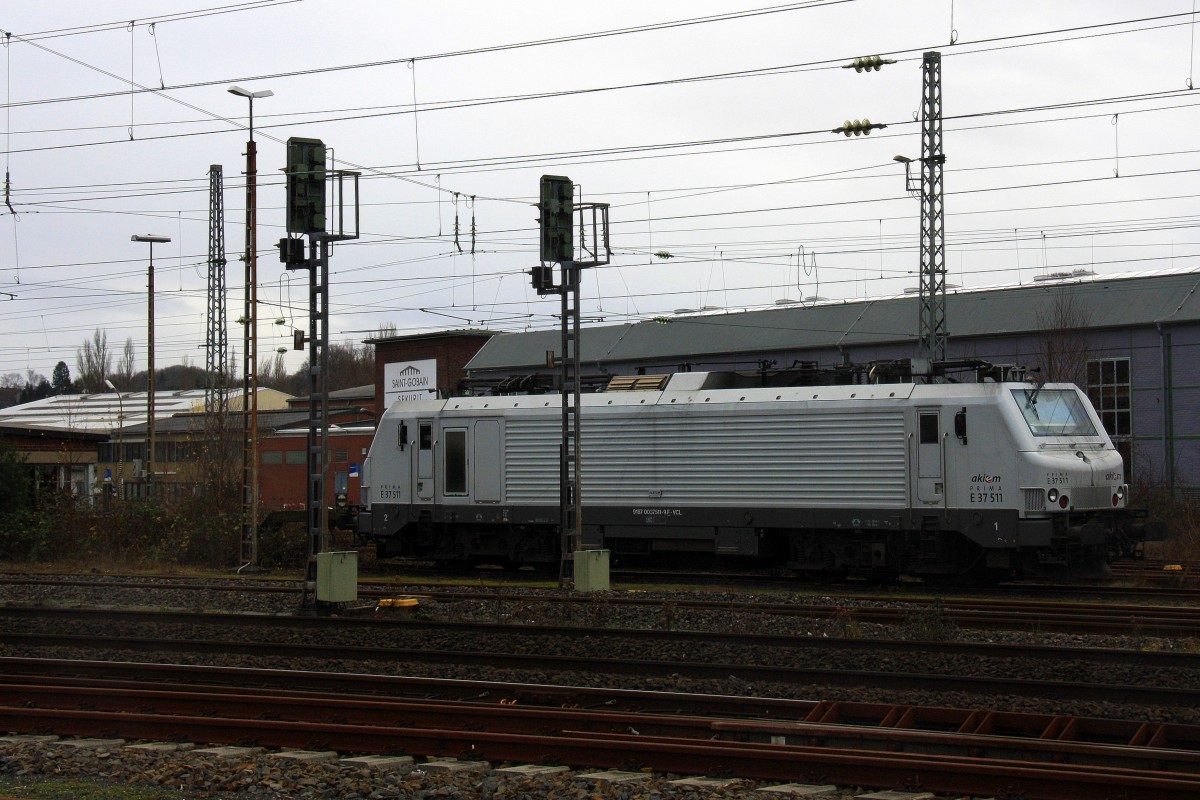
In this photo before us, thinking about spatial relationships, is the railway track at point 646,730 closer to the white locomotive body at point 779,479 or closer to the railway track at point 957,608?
the railway track at point 957,608

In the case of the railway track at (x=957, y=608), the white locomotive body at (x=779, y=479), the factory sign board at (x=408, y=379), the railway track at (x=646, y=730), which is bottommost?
the railway track at (x=957, y=608)

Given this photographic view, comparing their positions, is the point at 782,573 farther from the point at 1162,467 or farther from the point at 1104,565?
the point at 1162,467

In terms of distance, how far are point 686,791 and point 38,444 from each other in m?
40.2

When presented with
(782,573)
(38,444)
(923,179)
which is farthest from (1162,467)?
(38,444)

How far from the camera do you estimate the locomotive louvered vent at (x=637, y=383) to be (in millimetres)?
22391

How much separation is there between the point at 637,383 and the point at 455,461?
3.91 metres

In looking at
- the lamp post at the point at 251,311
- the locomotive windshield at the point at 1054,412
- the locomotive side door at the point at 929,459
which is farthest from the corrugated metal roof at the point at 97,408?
the locomotive windshield at the point at 1054,412

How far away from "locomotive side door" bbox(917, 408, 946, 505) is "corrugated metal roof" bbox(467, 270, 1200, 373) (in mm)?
18632

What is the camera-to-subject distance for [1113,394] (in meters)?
36.0

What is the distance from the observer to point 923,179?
79.3 feet

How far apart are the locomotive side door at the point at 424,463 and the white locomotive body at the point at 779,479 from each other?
0.03 m

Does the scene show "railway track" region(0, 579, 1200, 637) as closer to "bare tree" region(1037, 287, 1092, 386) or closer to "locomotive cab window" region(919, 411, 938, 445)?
"locomotive cab window" region(919, 411, 938, 445)

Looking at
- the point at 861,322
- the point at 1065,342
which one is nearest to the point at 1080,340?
the point at 1065,342

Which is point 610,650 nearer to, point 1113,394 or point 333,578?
point 333,578
